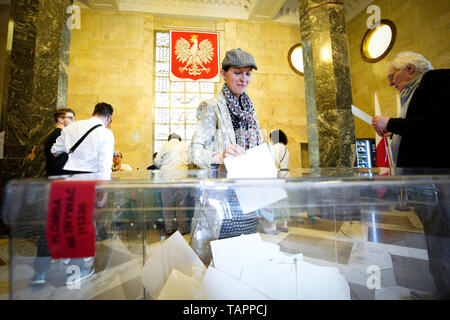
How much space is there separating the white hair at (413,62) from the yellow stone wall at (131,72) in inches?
227

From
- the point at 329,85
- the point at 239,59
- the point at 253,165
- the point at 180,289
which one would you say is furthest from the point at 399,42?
the point at 180,289

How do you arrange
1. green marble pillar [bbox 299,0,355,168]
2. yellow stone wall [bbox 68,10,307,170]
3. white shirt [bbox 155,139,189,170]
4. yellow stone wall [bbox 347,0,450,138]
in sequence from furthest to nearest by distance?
yellow stone wall [bbox 68,10,307,170] → yellow stone wall [bbox 347,0,450,138] → green marble pillar [bbox 299,0,355,168] → white shirt [bbox 155,139,189,170]

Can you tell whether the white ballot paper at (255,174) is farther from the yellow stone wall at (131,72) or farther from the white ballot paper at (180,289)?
the yellow stone wall at (131,72)

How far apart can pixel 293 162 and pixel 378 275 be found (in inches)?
274

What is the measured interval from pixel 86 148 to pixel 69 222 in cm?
146

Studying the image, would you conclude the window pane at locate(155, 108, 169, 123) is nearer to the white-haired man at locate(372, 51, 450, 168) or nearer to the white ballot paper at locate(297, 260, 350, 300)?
the white-haired man at locate(372, 51, 450, 168)

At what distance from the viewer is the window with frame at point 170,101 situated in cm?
735

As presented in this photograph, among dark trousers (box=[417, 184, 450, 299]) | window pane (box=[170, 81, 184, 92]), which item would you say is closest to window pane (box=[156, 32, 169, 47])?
window pane (box=[170, 81, 184, 92])

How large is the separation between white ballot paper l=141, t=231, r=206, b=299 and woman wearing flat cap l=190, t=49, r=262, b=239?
526 millimetres

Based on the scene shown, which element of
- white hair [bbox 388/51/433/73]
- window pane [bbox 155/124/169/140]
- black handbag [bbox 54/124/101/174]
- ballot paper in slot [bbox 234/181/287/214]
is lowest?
ballot paper in slot [bbox 234/181/287/214]

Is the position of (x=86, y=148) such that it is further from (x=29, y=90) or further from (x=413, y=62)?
(x=413, y=62)

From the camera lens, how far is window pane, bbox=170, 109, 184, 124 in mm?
7410

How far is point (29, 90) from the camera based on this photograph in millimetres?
2600
